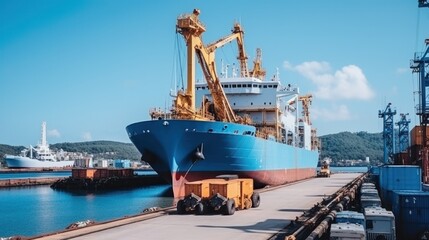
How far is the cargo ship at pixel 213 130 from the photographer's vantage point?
29.0 metres

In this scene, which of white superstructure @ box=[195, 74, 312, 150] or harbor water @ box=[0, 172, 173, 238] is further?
white superstructure @ box=[195, 74, 312, 150]

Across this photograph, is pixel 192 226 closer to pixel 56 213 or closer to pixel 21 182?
pixel 56 213

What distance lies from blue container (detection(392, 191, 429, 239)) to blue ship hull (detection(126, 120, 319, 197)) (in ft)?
52.3

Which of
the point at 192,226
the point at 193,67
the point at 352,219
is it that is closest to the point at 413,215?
the point at 352,219

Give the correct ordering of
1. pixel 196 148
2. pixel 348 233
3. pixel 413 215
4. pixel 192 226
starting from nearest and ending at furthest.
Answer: pixel 348 233 → pixel 413 215 → pixel 192 226 → pixel 196 148

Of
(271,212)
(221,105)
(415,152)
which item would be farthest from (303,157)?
(271,212)

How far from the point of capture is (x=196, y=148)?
29.5m

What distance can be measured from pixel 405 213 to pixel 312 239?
441 centimetres

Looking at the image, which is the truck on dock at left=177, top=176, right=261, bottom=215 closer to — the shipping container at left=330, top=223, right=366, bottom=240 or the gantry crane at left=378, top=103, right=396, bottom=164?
the shipping container at left=330, top=223, right=366, bottom=240

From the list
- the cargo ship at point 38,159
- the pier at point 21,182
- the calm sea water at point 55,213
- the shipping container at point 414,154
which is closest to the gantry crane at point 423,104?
the shipping container at point 414,154

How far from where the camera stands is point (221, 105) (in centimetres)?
3588

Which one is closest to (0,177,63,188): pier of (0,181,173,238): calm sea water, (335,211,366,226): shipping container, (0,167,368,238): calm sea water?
(0,167,368,238): calm sea water

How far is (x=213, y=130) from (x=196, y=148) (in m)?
1.57

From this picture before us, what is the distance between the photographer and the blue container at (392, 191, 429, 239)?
14086mm
